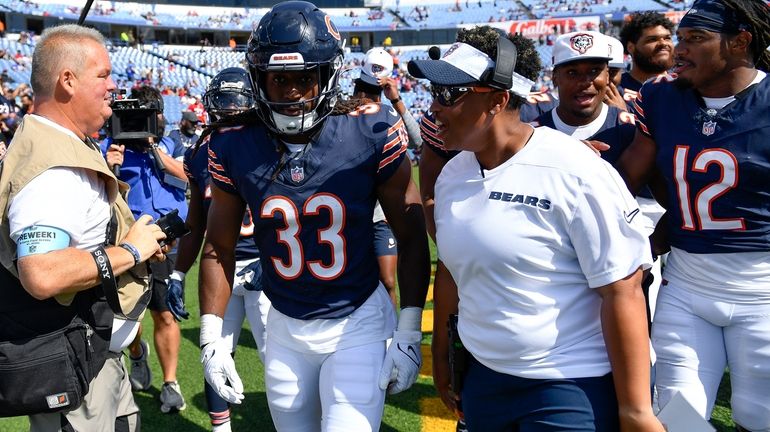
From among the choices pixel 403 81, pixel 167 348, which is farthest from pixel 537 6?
pixel 167 348

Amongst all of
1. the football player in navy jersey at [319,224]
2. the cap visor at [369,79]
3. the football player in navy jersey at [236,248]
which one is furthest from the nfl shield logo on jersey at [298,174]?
the cap visor at [369,79]

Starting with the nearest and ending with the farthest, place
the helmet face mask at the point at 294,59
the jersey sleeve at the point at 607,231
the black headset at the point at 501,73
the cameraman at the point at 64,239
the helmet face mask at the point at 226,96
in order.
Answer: the jersey sleeve at the point at 607,231 < the black headset at the point at 501,73 < the cameraman at the point at 64,239 < the helmet face mask at the point at 294,59 < the helmet face mask at the point at 226,96

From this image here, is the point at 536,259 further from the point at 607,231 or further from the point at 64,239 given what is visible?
the point at 64,239

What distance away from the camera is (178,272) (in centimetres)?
369

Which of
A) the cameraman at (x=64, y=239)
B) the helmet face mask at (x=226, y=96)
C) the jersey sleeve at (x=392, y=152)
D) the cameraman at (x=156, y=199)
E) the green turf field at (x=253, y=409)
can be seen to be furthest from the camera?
the cameraman at (x=156, y=199)

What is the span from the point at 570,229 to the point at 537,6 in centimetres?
4552

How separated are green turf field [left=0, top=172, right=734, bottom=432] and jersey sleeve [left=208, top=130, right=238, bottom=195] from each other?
6.53 feet

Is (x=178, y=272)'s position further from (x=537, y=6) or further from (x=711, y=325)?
(x=537, y=6)

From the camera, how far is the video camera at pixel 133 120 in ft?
14.6

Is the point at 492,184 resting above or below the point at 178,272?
above

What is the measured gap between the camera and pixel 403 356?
2.43m

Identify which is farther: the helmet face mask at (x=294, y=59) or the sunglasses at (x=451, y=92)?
the helmet face mask at (x=294, y=59)

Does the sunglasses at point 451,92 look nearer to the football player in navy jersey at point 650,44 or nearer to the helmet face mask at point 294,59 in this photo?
the helmet face mask at point 294,59

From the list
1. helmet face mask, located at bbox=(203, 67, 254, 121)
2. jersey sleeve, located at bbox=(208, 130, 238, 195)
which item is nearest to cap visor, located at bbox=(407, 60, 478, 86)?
jersey sleeve, located at bbox=(208, 130, 238, 195)
